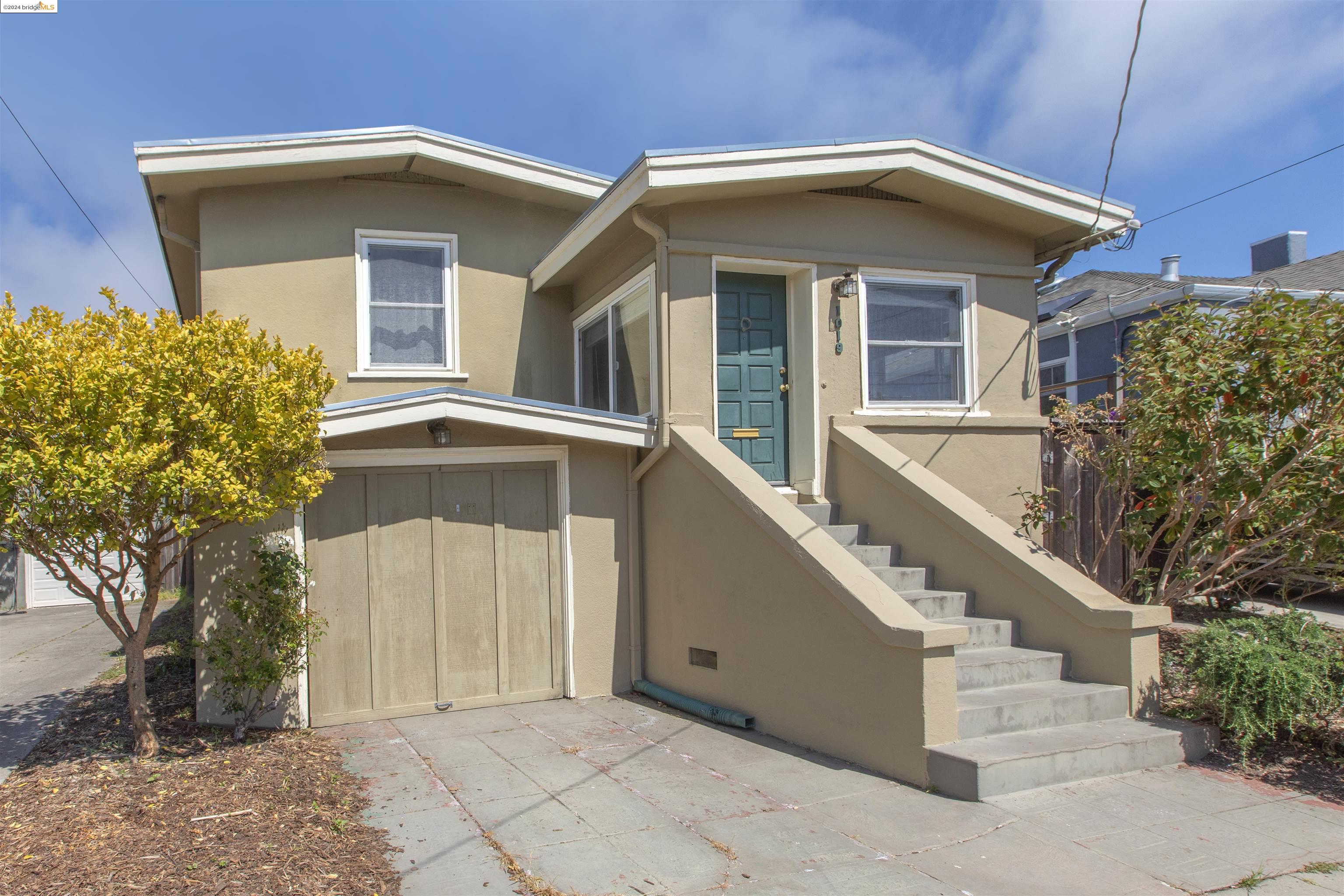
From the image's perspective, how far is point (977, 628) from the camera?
245 inches

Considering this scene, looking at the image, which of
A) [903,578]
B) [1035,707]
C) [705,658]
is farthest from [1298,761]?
[705,658]

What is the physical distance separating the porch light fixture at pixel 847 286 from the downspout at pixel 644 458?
5.53 feet

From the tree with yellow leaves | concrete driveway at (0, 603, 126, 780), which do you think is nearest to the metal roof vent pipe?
the tree with yellow leaves

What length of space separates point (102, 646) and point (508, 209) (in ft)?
28.2

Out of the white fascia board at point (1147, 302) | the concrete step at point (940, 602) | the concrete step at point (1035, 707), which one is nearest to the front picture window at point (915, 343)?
the concrete step at point (940, 602)

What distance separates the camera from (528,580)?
298 inches

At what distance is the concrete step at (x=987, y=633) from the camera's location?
618 cm

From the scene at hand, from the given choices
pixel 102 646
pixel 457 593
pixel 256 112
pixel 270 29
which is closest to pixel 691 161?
pixel 457 593

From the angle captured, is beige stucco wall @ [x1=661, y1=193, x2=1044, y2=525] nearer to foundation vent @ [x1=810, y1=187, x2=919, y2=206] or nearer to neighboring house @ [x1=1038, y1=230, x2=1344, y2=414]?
foundation vent @ [x1=810, y1=187, x2=919, y2=206]

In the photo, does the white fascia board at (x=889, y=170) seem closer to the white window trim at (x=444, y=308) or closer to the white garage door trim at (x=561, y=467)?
the white garage door trim at (x=561, y=467)

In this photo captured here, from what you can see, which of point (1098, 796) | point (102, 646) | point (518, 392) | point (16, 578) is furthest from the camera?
point (16, 578)

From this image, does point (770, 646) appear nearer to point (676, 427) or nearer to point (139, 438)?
point (676, 427)

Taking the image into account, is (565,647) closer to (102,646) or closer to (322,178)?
(322,178)

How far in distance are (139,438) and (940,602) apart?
5587 millimetres
